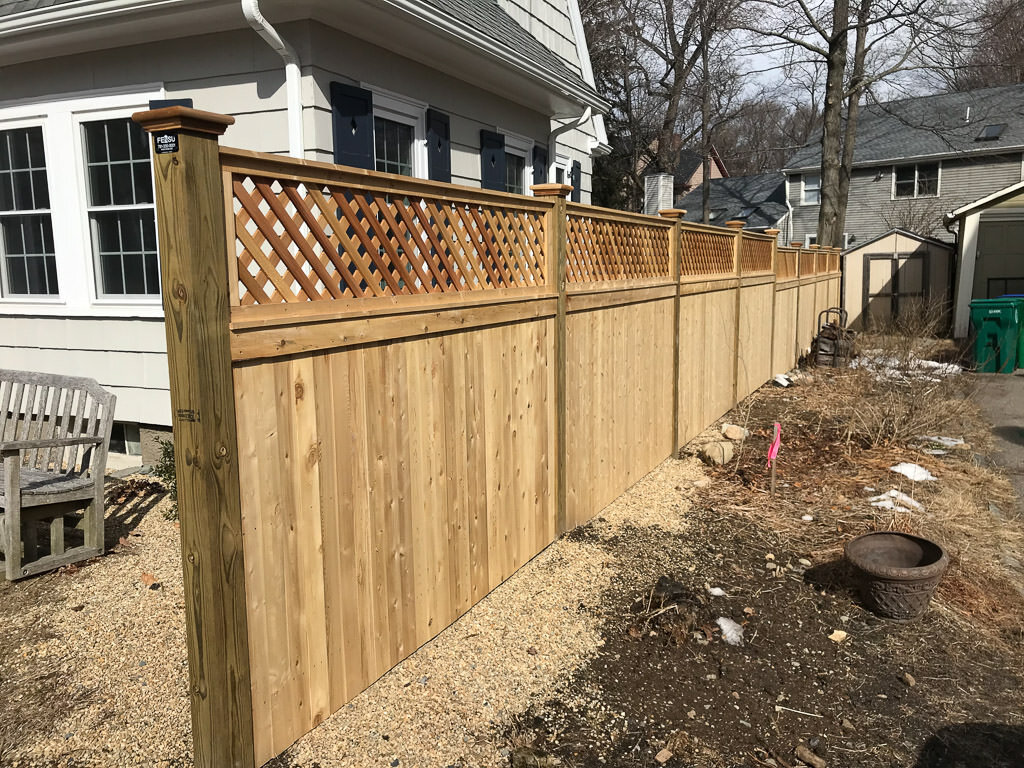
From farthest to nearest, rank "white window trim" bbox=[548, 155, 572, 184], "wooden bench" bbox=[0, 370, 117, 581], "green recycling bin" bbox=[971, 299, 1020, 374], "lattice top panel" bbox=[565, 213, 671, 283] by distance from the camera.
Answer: "green recycling bin" bbox=[971, 299, 1020, 374] → "white window trim" bbox=[548, 155, 572, 184] → "lattice top panel" bbox=[565, 213, 671, 283] → "wooden bench" bbox=[0, 370, 117, 581]

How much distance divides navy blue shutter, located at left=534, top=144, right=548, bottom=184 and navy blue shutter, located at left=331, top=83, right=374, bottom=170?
3.48m

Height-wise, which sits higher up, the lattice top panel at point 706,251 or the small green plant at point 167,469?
the lattice top panel at point 706,251

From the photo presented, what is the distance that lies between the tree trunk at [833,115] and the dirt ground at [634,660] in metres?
14.9

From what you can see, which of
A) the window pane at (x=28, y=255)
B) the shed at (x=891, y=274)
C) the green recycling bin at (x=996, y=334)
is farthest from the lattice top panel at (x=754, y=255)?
the shed at (x=891, y=274)

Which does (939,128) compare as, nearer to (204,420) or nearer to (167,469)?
(167,469)

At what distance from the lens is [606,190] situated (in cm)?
2641

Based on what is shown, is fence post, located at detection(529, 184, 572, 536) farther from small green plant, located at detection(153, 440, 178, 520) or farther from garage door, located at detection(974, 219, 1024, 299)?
garage door, located at detection(974, 219, 1024, 299)

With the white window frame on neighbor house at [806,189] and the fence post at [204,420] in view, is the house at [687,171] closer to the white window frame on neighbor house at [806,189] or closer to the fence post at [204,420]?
the white window frame on neighbor house at [806,189]

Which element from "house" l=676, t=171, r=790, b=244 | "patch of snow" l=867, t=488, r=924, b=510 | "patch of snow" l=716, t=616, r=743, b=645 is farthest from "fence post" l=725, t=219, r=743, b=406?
"house" l=676, t=171, r=790, b=244

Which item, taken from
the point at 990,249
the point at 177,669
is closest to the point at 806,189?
the point at 990,249

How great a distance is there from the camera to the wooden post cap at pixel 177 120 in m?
2.06

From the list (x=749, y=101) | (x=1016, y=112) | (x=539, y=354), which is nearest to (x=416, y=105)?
(x=539, y=354)

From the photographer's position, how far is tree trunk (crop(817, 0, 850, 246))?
57.6 ft

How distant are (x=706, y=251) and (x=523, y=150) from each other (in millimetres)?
2531
